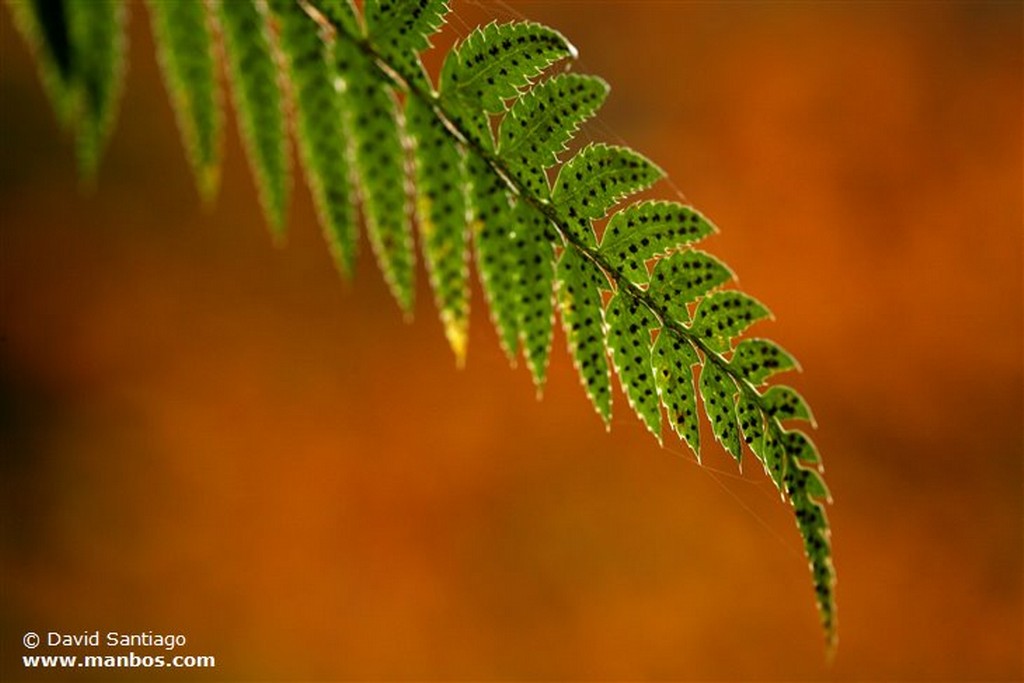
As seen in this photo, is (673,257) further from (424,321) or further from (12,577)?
(12,577)

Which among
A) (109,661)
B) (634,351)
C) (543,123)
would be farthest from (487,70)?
(109,661)

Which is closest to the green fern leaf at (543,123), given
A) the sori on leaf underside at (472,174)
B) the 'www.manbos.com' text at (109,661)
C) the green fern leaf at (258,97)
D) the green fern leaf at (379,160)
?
the sori on leaf underside at (472,174)

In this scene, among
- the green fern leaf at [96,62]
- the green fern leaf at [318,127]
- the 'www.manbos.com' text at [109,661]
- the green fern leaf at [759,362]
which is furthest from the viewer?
the 'www.manbos.com' text at [109,661]

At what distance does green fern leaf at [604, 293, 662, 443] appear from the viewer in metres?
0.89

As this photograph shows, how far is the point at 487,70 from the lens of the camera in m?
0.81

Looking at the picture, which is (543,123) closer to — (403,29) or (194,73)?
(403,29)

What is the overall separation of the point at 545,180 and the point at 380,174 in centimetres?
20

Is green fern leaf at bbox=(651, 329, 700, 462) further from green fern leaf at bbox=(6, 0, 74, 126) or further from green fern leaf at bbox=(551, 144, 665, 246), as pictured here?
green fern leaf at bbox=(6, 0, 74, 126)

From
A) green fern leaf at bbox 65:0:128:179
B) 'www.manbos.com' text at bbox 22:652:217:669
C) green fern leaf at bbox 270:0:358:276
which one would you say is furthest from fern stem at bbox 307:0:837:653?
'www.manbos.com' text at bbox 22:652:217:669

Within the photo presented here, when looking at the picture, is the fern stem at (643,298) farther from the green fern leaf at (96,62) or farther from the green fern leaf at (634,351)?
the green fern leaf at (96,62)

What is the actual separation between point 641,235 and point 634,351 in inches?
A: 5.0

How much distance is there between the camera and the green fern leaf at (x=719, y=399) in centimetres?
88

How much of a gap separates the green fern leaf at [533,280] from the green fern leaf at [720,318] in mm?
168

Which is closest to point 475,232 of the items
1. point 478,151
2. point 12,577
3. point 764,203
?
point 478,151
